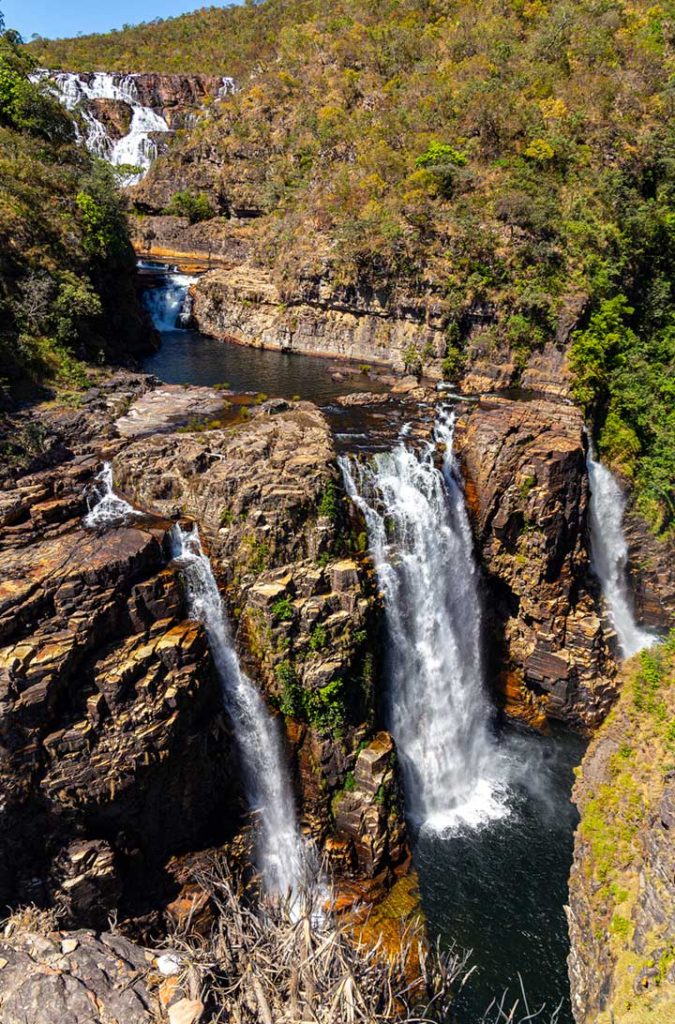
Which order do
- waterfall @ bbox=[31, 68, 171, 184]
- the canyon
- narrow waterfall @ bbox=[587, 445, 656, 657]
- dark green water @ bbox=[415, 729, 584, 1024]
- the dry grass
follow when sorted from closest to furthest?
1. the dry grass
2. the canyon
3. dark green water @ bbox=[415, 729, 584, 1024]
4. narrow waterfall @ bbox=[587, 445, 656, 657]
5. waterfall @ bbox=[31, 68, 171, 184]

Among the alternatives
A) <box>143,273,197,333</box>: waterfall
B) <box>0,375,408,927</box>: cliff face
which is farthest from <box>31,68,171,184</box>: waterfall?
<box>0,375,408,927</box>: cliff face

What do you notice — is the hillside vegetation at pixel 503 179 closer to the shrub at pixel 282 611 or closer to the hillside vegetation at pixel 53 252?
the hillside vegetation at pixel 53 252

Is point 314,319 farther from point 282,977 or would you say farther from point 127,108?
point 127,108

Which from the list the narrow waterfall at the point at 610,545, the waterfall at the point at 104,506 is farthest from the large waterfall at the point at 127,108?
the narrow waterfall at the point at 610,545

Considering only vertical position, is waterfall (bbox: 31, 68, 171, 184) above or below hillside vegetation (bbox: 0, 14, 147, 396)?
above

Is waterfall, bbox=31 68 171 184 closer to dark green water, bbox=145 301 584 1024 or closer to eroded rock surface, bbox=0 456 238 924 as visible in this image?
dark green water, bbox=145 301 584 1024

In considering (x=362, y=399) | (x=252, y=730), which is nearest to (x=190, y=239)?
(x=362, y=399)

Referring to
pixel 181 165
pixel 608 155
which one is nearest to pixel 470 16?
pixel 608 155

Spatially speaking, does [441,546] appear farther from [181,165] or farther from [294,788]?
[181,165]
